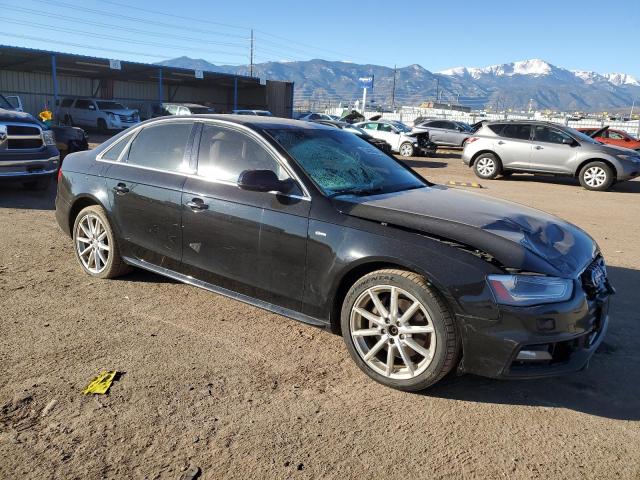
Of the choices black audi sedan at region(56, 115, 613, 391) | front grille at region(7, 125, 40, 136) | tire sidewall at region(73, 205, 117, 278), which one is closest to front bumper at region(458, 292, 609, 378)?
black audi sedan at region(56, 115, 613, 391)

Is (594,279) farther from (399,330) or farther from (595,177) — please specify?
(595,177)

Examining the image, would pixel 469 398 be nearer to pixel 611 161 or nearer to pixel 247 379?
pixel 247 379

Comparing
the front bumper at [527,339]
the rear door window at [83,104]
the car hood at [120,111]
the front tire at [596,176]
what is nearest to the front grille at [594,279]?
the front bumper at [527,339]

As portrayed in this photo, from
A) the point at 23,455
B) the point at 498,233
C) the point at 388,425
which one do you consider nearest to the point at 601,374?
the point at 498,233

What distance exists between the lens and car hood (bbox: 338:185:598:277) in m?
3.14

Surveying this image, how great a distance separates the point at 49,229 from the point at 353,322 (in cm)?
519

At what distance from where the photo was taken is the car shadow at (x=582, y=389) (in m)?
3.20

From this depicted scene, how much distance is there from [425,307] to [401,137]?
19734mm

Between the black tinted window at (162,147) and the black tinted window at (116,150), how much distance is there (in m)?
0.12

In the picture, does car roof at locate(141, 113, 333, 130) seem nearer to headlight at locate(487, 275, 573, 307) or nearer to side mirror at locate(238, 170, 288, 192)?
side mirror at locate(238, 170, 288, 192)

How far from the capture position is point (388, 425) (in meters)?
2.93

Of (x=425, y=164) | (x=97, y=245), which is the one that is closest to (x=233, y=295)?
(x=97, y=245)

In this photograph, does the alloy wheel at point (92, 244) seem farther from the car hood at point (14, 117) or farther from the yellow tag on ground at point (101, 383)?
the car hood at point (14, 117)

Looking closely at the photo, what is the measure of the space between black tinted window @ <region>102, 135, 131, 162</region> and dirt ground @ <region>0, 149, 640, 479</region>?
124 cm
